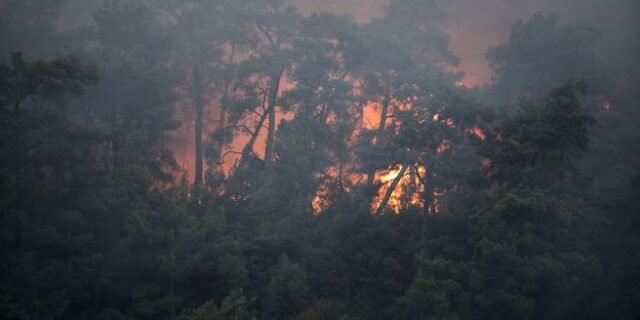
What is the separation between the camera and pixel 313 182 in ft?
67.9

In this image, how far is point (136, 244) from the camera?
15484 millimetres

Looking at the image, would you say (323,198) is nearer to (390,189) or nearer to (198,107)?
(390,189)

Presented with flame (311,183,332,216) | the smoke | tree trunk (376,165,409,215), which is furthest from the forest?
the smoke

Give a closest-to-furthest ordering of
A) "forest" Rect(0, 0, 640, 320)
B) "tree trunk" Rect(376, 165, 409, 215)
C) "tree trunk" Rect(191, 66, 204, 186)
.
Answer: "forest" Rect(0, 0, 640, 320) < "tree trunk" Rect(376, 165, 409, 215) < "tree trunk" Rect(191, 66, 204, 186)

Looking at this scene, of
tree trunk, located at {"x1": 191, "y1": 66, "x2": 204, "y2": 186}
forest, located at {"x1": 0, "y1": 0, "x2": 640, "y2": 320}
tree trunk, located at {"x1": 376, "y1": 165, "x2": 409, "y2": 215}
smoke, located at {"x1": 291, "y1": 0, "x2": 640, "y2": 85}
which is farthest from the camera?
smoke, located at {"x1": 291, "y1": 0, "x2": 640, "y2": 85}

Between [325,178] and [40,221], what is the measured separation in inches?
420

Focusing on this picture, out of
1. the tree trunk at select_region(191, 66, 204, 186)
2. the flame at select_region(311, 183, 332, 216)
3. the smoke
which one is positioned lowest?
the flame at select_region(311, 183, 332, 216)

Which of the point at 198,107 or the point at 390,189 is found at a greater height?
the point at 198,107

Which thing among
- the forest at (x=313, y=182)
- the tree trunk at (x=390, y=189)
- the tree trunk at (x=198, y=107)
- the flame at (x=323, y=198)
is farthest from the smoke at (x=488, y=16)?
the flame at (x=323, y=198)

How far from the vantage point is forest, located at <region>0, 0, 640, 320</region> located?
49.0 ft

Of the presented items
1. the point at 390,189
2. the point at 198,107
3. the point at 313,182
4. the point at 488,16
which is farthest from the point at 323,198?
the point at 488,16

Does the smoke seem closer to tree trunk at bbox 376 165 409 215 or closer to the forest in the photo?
the forest

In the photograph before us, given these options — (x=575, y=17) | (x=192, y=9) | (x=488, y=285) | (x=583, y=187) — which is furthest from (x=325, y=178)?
(x=575, y=17)

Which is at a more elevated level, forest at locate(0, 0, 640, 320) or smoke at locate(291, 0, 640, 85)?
smoke at locate(291, 0, 640, 85)
